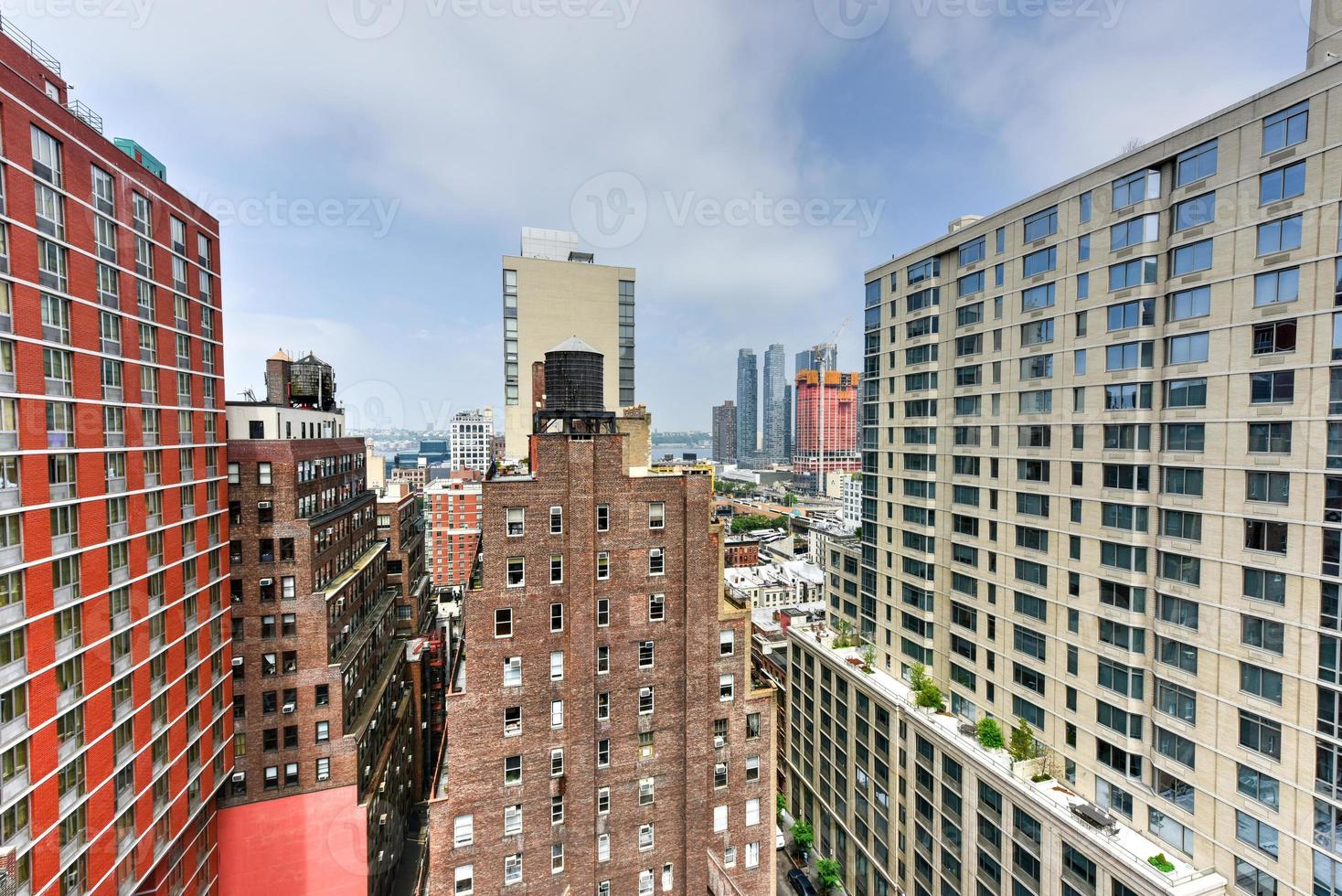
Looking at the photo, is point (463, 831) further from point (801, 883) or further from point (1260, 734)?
point (801, 883)

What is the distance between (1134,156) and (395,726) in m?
81.3

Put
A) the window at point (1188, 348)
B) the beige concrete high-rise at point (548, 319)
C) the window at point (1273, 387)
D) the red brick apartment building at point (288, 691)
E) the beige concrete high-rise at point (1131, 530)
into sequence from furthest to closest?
the beige concrete high-rise at point (548, 319) < the red brick apartment building at point (288, 691) < the window at point (1188, 348) < the window at point (1273, 387) < the beige concrete high-rise at point (1131, 530)

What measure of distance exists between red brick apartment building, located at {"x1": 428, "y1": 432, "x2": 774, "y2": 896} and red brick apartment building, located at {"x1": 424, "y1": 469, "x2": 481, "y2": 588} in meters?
96.7

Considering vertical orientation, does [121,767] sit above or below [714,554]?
below

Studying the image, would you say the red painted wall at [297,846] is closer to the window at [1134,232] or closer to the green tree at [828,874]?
the green tree at [828,874]

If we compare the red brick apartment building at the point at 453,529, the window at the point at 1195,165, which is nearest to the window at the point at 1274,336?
the window at the point at 1195,165

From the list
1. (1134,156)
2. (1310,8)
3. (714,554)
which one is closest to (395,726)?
(714,554)

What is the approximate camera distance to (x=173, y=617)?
33.0m

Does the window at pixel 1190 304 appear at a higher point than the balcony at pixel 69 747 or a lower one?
higher

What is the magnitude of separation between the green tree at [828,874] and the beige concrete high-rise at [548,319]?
5409cm

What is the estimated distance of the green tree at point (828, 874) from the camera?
172 feet

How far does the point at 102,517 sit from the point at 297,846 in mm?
29590

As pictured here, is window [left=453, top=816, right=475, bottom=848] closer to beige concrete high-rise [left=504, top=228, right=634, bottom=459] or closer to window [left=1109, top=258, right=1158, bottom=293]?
beige concrete high-rise [left=504, top=228, right=634, bottom=459]

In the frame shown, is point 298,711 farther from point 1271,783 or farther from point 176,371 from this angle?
point 1271,783
